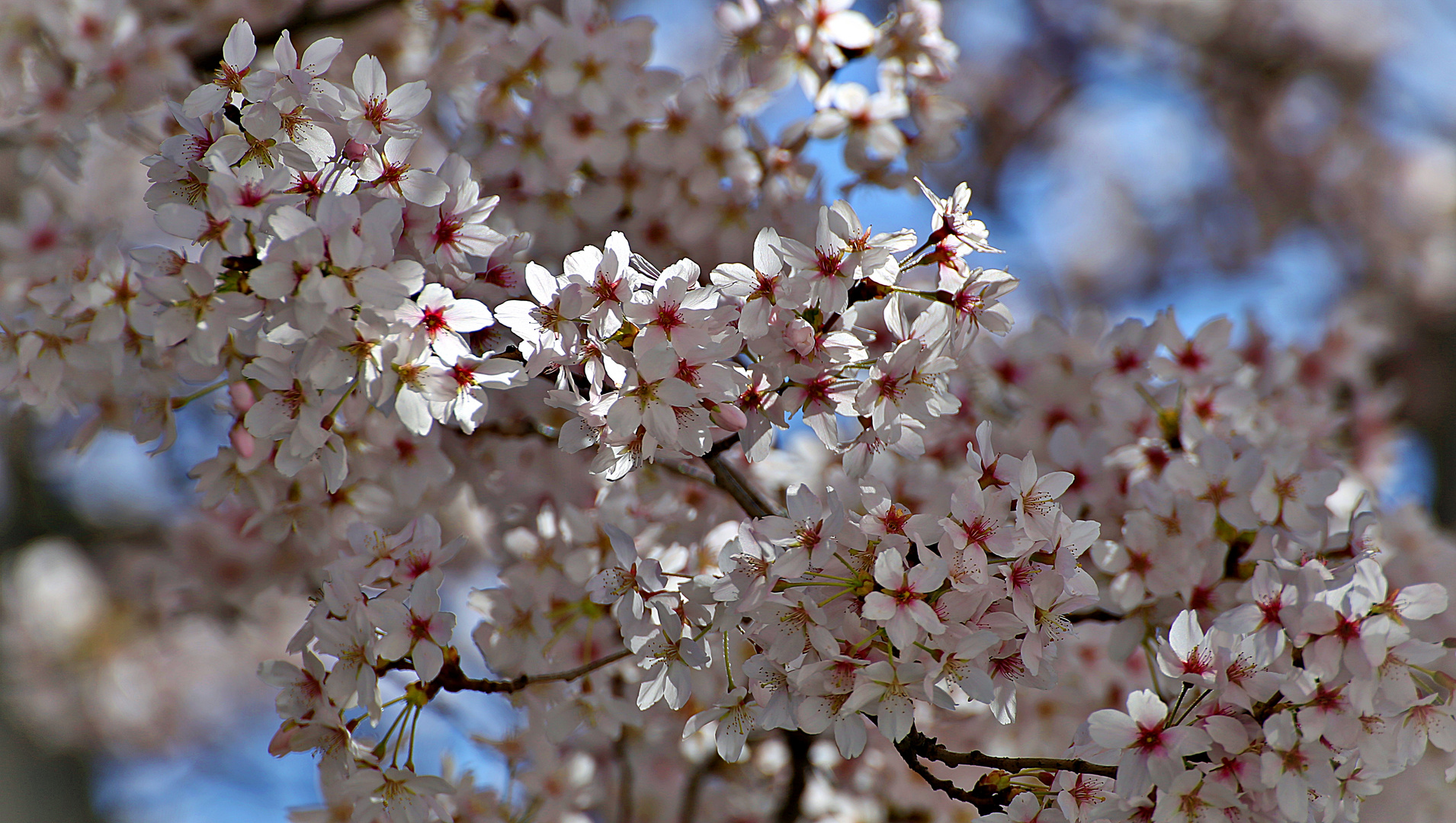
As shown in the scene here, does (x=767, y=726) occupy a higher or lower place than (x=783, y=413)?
lower

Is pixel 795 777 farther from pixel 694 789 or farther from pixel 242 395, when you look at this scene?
pixel 242 395

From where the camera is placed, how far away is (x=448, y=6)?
190 centimetres

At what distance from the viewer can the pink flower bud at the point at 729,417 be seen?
45.9 inches

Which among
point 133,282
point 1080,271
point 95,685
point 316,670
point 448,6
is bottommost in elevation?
point 95,685

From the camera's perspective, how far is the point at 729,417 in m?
1.17

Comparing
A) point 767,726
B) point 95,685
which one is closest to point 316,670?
point 767,726

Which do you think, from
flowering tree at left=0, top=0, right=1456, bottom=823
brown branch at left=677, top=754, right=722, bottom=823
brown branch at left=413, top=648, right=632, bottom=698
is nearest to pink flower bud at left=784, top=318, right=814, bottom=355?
flowering tree at left=0, top=0, right=1456, bottom=823

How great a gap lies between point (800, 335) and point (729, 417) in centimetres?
13

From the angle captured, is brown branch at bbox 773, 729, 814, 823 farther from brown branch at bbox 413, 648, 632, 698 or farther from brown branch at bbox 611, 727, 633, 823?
brown branch at bbox 413, 648, 632, 698

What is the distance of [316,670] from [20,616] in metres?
4.67

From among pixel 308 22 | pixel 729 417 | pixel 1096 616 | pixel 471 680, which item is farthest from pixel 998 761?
pixel 308 22

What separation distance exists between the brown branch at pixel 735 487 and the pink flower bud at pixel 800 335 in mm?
180

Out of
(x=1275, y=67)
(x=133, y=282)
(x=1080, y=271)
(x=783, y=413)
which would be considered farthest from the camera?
(x=1080, y=271)

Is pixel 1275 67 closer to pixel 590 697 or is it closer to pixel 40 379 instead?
pixel 590 697
